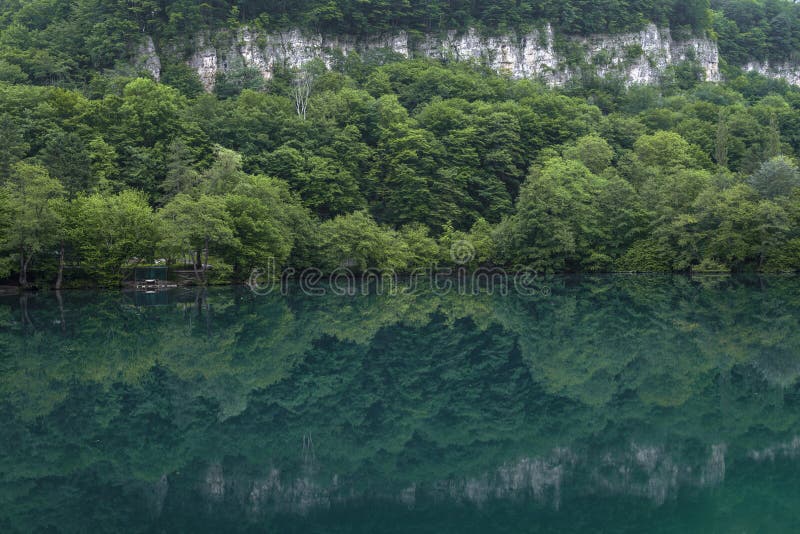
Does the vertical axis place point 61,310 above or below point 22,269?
below

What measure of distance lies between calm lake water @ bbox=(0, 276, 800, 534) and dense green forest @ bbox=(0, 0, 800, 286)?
2235cm

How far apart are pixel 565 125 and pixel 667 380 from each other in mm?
61359

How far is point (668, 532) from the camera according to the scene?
673cm

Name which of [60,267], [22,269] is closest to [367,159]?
[60,267]

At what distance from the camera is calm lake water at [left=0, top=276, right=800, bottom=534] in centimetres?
727

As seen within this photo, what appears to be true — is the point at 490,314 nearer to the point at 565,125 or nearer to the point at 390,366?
the point at 390,366

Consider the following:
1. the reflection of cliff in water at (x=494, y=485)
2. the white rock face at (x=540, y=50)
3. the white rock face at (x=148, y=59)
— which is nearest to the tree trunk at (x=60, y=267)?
the reflection of cliff in water at (x=494, y=485)

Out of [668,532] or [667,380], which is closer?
[668,532]

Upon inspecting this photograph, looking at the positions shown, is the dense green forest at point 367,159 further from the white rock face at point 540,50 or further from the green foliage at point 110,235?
the white rock face at point 540,50

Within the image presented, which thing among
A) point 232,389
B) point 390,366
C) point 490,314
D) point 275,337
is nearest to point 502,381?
point 390,366

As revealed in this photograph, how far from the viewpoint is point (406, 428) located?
1022 centimetres

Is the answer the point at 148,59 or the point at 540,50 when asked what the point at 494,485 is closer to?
the point at 148,59

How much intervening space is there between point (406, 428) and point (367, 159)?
55674mm

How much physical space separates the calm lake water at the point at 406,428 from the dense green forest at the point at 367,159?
73.3ft
